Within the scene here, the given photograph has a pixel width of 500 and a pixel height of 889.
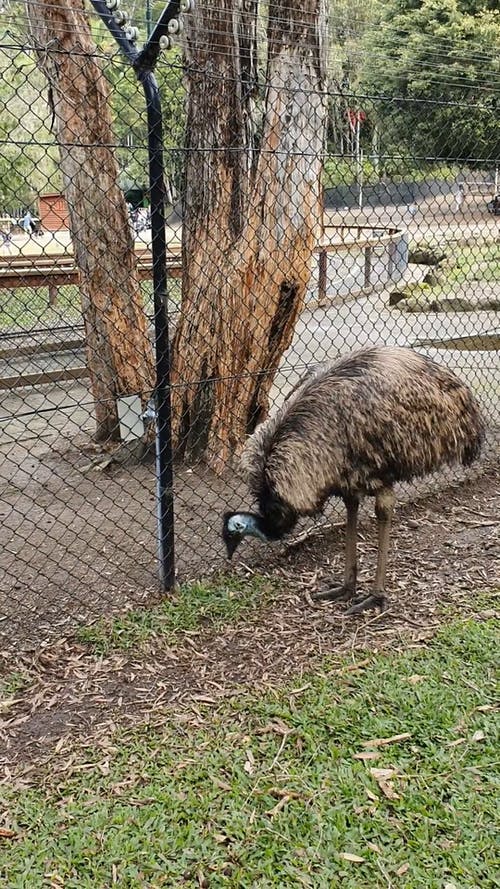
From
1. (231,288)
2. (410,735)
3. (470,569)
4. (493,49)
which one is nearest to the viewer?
(410,735)

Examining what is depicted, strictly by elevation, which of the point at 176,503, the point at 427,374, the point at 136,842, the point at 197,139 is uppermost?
the point at 197,139

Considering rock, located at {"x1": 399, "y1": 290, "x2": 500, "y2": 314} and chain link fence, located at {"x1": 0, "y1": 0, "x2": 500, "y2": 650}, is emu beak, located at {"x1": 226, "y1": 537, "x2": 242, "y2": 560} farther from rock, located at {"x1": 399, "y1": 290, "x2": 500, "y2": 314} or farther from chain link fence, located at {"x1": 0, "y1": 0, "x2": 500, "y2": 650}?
rock, located at {"x1": 399, "y1": 290, "x2": 500, "y2": 314}

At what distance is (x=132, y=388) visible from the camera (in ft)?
18.1

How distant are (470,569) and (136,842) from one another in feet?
7.30

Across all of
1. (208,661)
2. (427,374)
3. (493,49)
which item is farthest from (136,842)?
(493,49)

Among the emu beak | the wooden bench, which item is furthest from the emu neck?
the wooden bench

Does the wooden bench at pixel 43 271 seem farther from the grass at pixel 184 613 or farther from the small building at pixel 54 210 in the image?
the grass at pixel 184 613

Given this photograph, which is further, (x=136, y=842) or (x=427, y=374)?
(x=427, y=374)

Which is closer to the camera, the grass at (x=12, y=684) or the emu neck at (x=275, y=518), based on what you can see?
the grass at (x=12, y=684)

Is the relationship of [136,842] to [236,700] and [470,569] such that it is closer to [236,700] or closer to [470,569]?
Answer: [236,700]

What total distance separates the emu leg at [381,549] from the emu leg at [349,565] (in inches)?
3.4

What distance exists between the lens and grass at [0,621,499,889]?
230 cm

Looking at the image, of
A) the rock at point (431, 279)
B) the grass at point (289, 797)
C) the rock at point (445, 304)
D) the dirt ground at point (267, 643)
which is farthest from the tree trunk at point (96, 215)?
the rock at point (431, 279)

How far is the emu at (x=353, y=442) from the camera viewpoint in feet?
11.3
